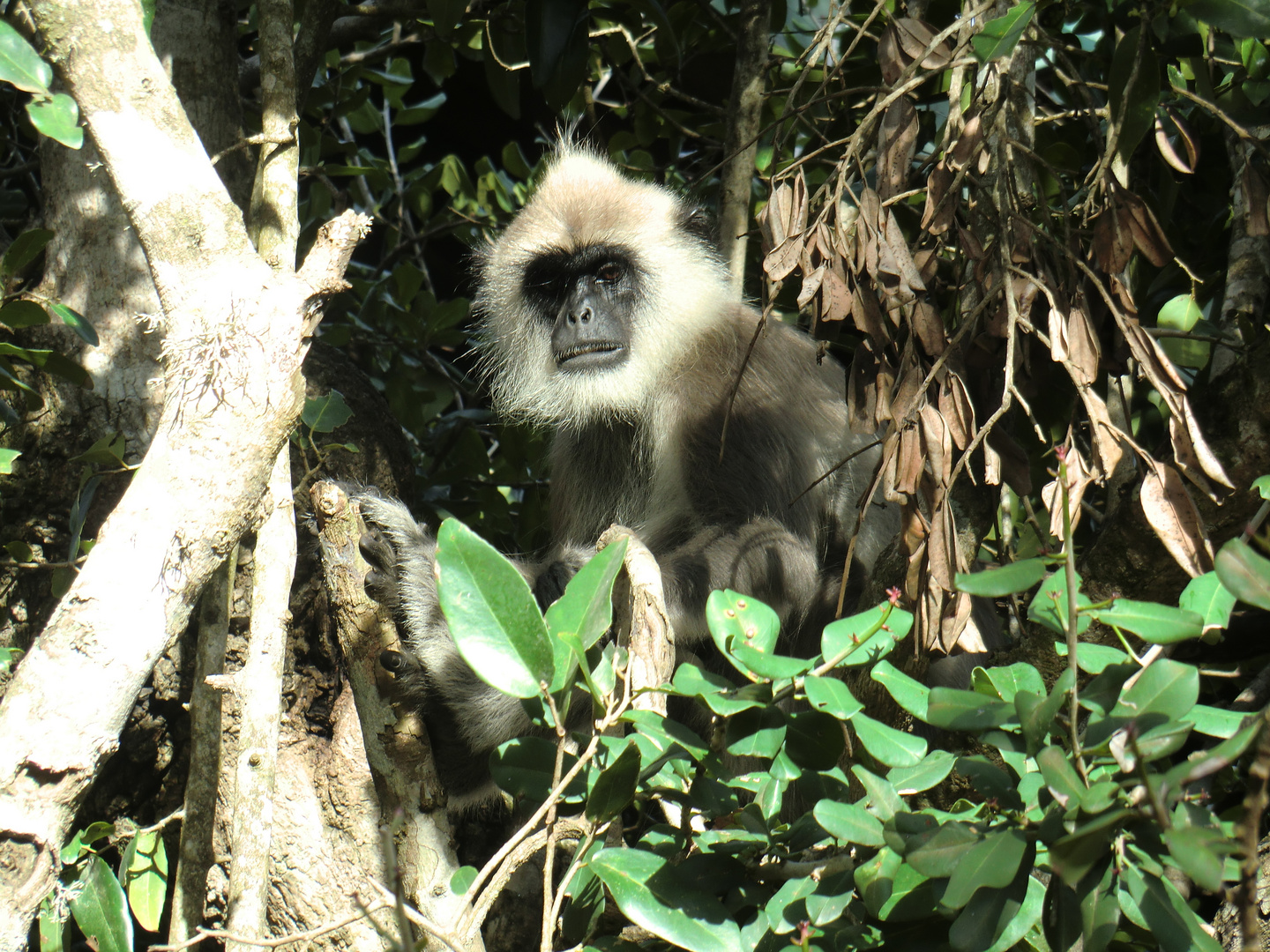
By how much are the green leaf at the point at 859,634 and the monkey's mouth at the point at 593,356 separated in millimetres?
1913

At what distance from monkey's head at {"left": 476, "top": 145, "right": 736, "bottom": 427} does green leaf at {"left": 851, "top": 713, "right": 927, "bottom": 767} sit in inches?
77.8

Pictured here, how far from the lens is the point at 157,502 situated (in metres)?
1.41

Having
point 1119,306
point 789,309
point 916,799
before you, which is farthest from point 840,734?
point 789,309

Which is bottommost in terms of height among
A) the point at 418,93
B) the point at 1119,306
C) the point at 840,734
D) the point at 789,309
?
the point at 840,734

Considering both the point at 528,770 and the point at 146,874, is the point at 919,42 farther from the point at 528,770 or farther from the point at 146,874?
the point at 146,874

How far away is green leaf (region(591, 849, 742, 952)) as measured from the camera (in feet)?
3.83

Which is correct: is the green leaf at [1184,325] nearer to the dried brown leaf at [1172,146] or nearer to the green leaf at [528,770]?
the dried brown leaf at [1172,146]

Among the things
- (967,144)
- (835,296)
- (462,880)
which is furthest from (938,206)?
(462,880)

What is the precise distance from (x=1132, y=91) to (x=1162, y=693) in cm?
95

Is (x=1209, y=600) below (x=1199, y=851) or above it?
above

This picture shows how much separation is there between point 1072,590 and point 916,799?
0.61m

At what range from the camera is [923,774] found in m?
1.24

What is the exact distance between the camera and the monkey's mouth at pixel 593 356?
3.13m

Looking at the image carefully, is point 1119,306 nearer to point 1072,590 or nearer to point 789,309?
point 1072,590
